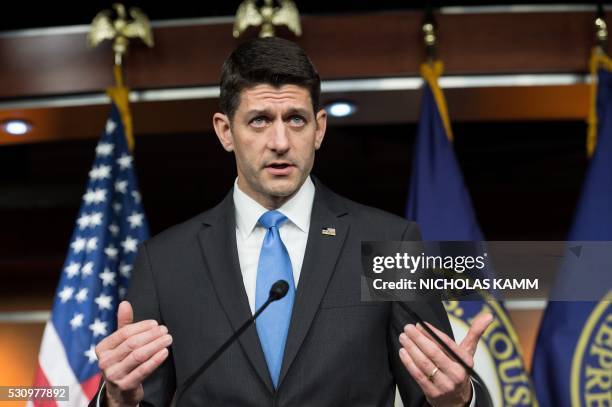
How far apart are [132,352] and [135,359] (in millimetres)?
13

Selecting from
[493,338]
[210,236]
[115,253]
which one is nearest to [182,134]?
[115,253]

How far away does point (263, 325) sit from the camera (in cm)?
156

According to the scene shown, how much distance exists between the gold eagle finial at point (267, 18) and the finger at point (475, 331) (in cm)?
166

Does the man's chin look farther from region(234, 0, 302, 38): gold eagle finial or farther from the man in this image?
region(234, 0, 302, 38): gold eagle finial

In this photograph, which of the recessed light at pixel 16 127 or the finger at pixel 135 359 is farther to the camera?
the recessed light at pixel 16 127

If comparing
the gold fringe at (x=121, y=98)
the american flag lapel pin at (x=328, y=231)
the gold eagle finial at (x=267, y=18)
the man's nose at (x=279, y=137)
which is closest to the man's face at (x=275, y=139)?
the man's nose at (x=279, y=137)

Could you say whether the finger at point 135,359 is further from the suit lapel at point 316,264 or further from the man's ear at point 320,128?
the man's ear at point 320,128

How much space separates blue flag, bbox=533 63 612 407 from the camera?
8.71ft

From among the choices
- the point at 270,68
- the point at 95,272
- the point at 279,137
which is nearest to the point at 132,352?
the point at 279,137


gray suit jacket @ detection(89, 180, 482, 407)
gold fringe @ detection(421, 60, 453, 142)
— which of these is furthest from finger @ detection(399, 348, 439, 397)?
gold fringe @ detection(421, 60, 453, 142)

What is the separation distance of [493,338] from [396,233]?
119 centimetres

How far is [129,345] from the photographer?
1365 mm

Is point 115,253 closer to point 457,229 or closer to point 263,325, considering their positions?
point 457,229

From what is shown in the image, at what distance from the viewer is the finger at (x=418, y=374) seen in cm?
135
